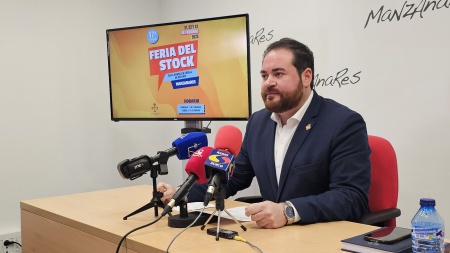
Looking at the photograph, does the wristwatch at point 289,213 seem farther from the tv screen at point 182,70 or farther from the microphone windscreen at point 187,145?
the tv screen at point 182,70

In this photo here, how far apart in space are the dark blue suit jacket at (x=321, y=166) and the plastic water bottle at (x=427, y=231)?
0.46m

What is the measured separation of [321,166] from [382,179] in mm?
371

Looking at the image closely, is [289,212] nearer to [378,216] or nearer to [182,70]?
[378,216]

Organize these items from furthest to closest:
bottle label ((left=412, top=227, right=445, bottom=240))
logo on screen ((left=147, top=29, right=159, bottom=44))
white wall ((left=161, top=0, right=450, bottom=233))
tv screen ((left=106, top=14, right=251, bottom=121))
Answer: logo on screen ((left=147, top=29, right=159, bottom=44)), tv screen ((left=106, top=14, right=251, bottom=121)), white wall ((left=161, top=0, right=450, bottom=233)), bottle label ((left=412, top=227, right=445, bottom=240))

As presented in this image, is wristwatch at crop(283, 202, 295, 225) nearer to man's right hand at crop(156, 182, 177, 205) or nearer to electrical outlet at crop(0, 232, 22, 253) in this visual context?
man's right hand at crop(156, 182, 177, 205)

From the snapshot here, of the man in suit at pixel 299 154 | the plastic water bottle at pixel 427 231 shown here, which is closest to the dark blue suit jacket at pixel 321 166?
the man in suit at pixel 299 154

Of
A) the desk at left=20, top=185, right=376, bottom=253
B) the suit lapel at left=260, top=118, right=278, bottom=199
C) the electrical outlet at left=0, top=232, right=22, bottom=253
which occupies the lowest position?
the electrical outlet at left=0, top=232, right=22, bottom=253

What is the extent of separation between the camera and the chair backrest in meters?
2.17

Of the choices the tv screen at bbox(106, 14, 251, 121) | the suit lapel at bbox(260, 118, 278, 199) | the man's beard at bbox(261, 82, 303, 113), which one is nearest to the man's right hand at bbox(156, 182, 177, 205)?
the suit lapel at bbox(260, 118, 278, 199)

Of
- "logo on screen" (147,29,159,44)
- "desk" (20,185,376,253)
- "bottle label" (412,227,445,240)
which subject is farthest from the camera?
"logo on screen" (147,29,159,44)

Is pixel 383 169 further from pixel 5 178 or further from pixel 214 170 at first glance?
pixel 5 178

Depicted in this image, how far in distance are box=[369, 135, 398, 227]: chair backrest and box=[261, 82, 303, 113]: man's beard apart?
0.41m

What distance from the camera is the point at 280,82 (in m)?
2.17

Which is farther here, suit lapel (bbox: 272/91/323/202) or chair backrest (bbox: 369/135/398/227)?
chair backrest (bbox: 369/135/398/227)
